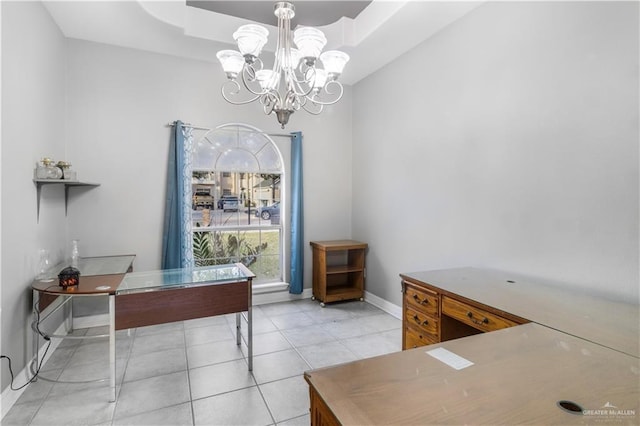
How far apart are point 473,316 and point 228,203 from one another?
3.16 metres

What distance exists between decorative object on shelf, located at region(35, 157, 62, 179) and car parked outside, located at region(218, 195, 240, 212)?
1695 millimetres

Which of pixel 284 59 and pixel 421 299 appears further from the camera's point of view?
pixel 284 59

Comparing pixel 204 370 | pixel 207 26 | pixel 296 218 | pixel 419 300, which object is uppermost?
pixel 207 26

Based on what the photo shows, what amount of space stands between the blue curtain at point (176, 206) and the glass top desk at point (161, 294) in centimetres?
100

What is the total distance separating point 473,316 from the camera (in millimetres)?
1911

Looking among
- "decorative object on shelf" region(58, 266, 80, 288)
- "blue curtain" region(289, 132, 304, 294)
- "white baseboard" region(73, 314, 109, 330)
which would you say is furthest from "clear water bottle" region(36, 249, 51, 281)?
"blue curtain" region(289, 132, 304, 294)

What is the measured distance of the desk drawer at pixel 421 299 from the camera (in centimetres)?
224

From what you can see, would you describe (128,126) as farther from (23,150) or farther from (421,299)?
(421,299)

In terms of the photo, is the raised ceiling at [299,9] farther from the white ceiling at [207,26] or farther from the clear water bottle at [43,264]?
the clear water bottle at [43,264]

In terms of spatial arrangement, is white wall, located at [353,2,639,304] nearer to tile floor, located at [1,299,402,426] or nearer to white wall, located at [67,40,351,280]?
tile floor, located at [1,299,402,426]

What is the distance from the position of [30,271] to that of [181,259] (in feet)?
4.56

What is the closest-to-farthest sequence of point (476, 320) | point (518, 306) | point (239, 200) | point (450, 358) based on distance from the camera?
point (450, 358) < point (518, 306) < point (476, 320) < point (239, 200)

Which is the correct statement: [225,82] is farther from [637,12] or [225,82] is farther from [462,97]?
[637,12]

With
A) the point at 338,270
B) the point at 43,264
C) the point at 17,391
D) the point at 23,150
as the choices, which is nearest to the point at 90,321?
the point at 43,264
